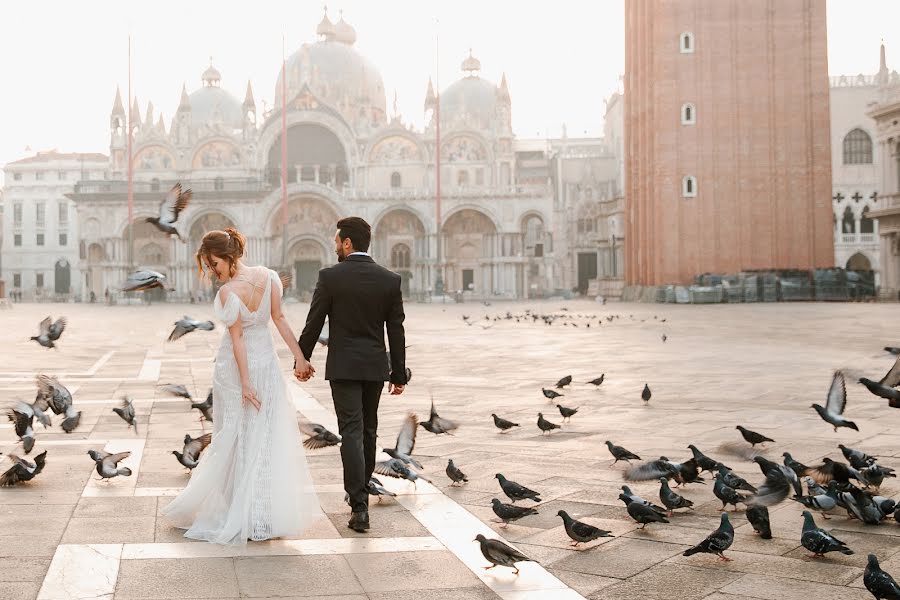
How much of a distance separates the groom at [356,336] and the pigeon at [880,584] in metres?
2.48

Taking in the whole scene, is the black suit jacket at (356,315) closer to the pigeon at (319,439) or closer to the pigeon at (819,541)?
the pigeon at (319,439)

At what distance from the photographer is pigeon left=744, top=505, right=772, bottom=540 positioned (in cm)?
470

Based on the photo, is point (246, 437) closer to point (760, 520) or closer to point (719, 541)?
point (719, 541)

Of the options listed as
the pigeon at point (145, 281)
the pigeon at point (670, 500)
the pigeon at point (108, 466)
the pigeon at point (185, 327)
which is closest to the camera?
the pigeon at point (670, 500)

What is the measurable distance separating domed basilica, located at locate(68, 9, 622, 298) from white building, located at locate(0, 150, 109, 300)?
17838 mm

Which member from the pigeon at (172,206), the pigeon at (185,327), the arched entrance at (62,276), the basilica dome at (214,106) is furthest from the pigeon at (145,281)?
the arched entrance at (62,276)

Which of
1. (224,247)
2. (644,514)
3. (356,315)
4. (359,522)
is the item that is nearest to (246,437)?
(359,522)

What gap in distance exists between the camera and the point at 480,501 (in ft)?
18.6

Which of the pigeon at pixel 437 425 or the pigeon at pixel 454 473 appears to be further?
the pigeon at pixel 437 425

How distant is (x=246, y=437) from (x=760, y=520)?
2555mm

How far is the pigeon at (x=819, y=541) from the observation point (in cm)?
424

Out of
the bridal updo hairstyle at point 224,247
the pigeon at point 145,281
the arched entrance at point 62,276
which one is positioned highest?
the arched entrance at point 62,276

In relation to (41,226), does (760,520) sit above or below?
below

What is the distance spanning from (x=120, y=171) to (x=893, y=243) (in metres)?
54.7
